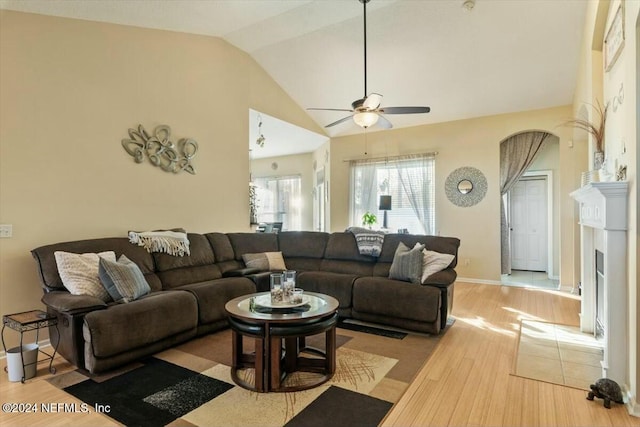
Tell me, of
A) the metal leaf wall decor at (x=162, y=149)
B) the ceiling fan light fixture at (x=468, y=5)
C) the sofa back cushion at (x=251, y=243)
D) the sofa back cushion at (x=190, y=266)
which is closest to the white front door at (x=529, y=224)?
the ceiling fan light fixture at (x=468, y=5)

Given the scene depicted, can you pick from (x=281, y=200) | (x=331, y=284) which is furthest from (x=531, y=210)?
(x=281, y=200)

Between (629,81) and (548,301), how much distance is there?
3.54 m

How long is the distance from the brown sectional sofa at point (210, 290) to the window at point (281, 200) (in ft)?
→ 14.2

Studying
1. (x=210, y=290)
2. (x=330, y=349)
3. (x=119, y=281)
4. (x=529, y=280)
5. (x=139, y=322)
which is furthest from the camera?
(x=529, y=280)

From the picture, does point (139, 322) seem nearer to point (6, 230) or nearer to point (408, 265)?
point (6, 230)

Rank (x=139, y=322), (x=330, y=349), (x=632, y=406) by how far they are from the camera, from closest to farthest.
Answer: (x=632, y=406) < (x=330, y=349) < (x=139, y=322)

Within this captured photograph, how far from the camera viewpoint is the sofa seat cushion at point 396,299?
11.2ft

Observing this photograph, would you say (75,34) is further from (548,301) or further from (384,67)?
(548,301)

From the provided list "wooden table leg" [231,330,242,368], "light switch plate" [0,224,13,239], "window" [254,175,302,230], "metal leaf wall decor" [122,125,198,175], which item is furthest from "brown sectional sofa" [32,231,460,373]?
"window" [254,175,302,230]

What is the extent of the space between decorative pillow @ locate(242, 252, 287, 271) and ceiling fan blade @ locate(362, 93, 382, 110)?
2.22 metres

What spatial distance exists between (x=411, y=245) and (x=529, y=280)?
3642 millimetres

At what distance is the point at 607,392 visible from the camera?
7.41 feet

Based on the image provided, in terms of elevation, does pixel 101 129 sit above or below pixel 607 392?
above

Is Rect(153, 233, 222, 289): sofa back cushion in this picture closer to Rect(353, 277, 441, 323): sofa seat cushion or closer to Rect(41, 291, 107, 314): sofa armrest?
Rect(41, 291, 107, 314): sofa armrest
